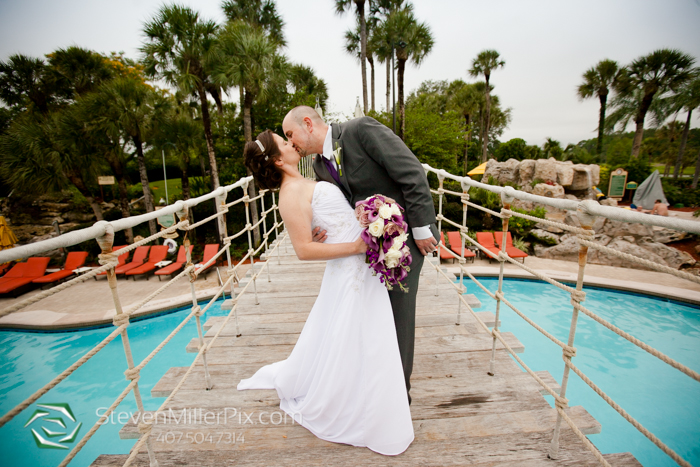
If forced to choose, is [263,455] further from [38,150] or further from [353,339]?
[38,150]

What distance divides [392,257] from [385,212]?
0.22 m

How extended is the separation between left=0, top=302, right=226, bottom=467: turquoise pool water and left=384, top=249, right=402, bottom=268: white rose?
17.5ft

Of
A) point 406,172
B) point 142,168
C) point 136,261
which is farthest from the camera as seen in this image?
point 142,168

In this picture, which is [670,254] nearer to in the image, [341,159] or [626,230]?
[626,230]

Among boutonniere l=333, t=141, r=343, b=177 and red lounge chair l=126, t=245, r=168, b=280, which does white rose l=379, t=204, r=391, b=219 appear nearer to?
boutonniere l=333, t=141, r=343, b=177

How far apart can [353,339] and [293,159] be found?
3.53ft

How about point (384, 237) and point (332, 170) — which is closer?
point (384, 237)

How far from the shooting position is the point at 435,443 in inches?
62.6

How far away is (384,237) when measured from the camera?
5.08ft

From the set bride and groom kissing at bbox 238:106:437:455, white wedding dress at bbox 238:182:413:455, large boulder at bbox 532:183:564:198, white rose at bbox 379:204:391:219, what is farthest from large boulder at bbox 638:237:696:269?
white rose at bbox 379:204:391:219

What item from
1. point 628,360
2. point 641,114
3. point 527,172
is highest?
point 641,114

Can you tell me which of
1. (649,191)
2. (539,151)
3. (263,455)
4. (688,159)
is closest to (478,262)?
(649,191)

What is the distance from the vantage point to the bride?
62.2 inches

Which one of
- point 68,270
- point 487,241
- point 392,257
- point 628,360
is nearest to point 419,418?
point 392,257
